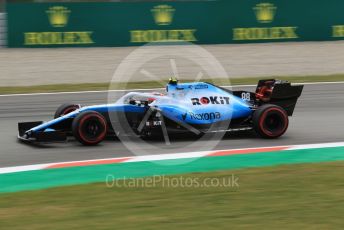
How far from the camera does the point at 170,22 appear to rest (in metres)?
20.6

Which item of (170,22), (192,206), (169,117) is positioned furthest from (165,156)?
(170,22)

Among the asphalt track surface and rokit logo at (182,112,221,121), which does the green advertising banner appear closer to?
the asphalt track surface

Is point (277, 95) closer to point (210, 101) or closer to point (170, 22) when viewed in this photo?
point (210, 101)

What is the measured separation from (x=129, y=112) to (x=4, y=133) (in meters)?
2.32

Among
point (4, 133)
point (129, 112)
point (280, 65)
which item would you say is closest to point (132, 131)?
point (129, 112)

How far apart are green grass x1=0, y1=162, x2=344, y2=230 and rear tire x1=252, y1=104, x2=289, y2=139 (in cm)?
203

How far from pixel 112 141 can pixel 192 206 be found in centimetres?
344

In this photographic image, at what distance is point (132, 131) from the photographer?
8.98 metres

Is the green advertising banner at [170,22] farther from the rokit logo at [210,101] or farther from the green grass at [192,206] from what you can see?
the green grass at [192,206]

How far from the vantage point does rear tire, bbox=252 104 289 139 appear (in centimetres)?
910

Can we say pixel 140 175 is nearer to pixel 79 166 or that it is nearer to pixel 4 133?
pixel 79 166

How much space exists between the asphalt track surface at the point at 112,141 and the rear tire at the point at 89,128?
Answer: 0.13 meters

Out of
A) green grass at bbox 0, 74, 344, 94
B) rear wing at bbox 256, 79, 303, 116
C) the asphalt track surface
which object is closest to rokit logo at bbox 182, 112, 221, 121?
the asphalt track surface

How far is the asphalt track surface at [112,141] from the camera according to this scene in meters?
8.51
